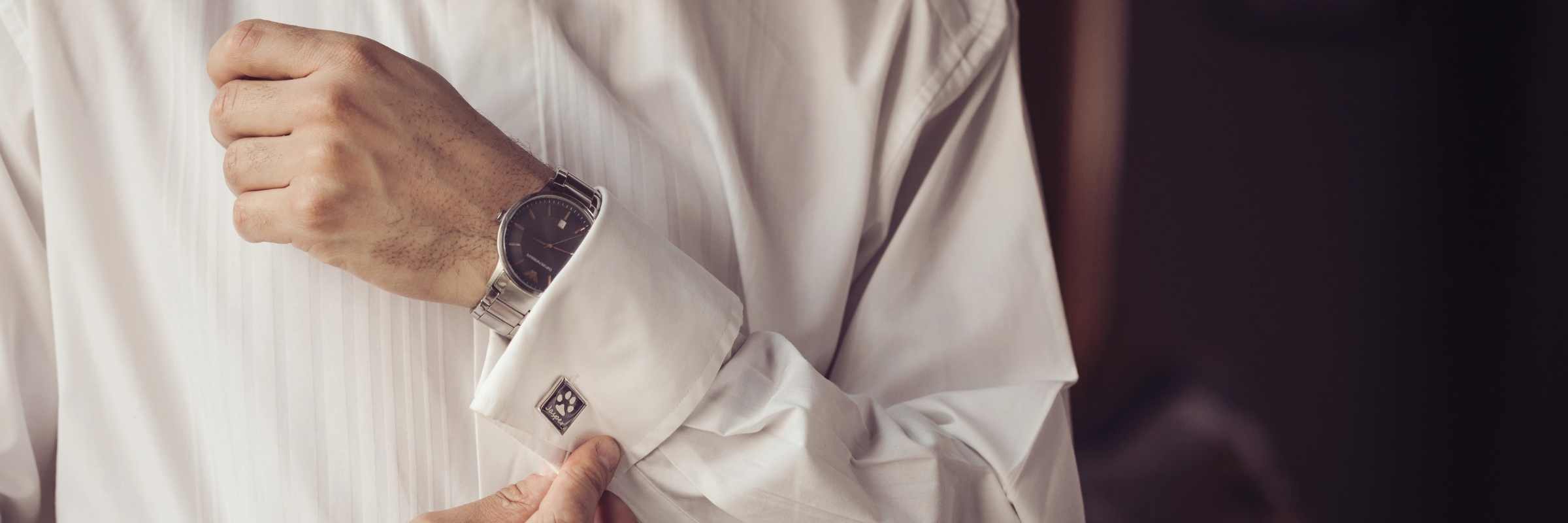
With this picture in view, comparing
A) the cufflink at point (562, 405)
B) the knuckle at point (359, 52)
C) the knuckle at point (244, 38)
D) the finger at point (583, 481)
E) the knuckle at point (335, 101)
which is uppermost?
the knuckle at point (244, 38)

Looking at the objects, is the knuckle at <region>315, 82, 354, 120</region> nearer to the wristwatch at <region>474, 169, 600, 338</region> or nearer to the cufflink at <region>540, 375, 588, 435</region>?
the wristwatch at <region>474, 169, 600, 338</region>

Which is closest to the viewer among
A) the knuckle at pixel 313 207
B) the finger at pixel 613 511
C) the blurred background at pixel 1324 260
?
the knuckle at pixel 313 207

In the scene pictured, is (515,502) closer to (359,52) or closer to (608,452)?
(608,452)

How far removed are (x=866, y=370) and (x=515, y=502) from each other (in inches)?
14.2

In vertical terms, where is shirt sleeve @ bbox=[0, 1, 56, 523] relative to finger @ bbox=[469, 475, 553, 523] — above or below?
above

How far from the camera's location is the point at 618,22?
0.84 metres

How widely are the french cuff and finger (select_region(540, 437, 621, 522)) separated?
0.05 feet

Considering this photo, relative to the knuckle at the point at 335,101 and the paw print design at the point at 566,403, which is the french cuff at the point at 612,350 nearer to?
the paw print design at the point at 566,403

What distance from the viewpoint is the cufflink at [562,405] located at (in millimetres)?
648

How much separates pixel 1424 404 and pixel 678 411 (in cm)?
108

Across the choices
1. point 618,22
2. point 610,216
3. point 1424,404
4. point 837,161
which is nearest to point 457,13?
point 618,22

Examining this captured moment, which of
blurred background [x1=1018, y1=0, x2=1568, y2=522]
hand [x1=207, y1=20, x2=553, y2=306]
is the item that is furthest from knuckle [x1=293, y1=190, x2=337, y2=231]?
blurred background [x1=1018, y1=0, x2=1568, y2=522]

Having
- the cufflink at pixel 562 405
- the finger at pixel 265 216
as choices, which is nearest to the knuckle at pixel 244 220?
the finger at pixel 265 216

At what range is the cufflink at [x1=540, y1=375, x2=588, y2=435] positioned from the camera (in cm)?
65
